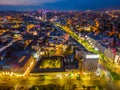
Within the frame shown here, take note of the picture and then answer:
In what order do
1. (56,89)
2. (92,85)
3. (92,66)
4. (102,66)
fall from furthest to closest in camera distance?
(102,66)
(92,66)
(92,85)
(56,89)

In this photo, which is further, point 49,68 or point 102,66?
point 102,66

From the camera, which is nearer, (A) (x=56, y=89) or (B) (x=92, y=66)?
(A) (x=56, y=89)

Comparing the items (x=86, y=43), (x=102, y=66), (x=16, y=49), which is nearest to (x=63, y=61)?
(x=102, y=66)


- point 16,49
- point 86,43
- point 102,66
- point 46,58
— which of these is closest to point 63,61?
point 46,58

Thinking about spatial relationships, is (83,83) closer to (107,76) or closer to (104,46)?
(107,76)

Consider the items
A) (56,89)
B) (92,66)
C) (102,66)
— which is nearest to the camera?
(56,89)

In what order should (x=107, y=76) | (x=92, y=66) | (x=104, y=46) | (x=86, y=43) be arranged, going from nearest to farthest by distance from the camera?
(x=107, y=76)
(x=92, y=66)
(x=104, y=46)
(x=86, y=43)

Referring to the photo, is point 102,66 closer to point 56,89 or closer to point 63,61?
point 63,61

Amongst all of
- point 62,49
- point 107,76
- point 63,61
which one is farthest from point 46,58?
point 107,76

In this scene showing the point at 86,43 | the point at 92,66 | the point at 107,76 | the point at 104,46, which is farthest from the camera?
the point at 86,43
